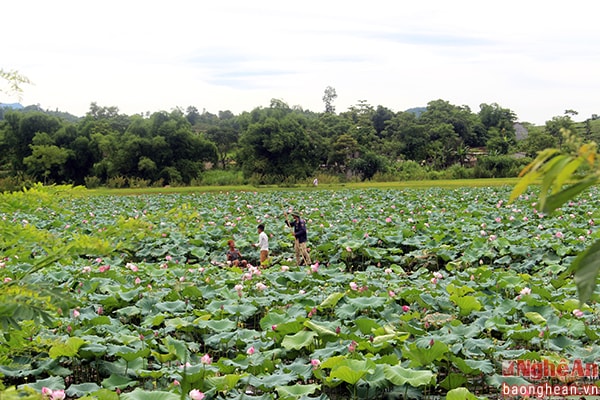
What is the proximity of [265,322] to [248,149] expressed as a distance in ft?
116

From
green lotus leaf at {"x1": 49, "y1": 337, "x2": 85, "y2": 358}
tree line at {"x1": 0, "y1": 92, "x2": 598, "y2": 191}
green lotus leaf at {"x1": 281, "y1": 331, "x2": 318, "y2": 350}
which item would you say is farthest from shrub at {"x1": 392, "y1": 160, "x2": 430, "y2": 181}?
green lotus leaf at {"x1": 49, "y1": 337, "x2": 85, "y2": 358}

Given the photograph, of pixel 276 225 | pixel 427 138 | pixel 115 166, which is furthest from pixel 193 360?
pixel 427 138

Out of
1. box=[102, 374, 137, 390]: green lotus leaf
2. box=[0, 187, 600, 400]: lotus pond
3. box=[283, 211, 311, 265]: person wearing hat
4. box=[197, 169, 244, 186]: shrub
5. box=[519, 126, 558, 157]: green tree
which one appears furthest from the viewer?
box=[519, 126, 558, 157]: green tree

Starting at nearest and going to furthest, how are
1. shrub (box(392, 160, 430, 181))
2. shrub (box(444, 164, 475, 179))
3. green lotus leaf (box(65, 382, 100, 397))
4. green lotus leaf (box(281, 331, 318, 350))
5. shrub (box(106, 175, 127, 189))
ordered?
green lotus leaf (box(65, 382, 100, 397)), green lotus leaf (box(281, 331, 318, 350)), shrub (box(106, 175, 127, 189)), shrub (box(444, 164, 475, 179)), shrub (box(392, 160, 430, 181))

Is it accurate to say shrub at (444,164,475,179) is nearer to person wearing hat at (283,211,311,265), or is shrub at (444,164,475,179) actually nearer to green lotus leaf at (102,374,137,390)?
person wearing hat at (283,211,311,265)

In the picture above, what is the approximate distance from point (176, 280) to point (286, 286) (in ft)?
4.12

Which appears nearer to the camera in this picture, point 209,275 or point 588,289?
point 588,289

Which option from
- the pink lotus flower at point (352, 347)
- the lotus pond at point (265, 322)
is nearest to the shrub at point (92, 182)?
the lotus pond at point (265, 322)

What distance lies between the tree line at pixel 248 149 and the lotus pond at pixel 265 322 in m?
24.9

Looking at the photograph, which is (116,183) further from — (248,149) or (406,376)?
(406,376)

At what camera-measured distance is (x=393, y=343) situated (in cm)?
423

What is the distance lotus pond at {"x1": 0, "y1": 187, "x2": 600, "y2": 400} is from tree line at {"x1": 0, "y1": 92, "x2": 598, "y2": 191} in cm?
2493

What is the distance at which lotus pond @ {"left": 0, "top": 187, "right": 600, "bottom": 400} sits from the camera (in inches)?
101

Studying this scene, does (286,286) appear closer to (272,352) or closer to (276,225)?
(272,352)
